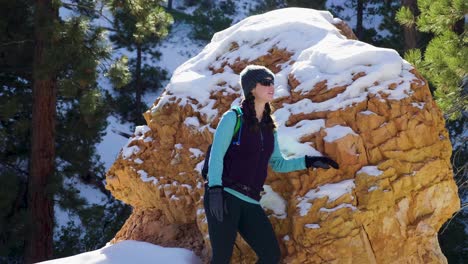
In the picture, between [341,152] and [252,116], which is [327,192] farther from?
[252,116]

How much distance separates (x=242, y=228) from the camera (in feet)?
11.1

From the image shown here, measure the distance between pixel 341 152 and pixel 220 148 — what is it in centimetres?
85

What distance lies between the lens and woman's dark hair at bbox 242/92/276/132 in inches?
130

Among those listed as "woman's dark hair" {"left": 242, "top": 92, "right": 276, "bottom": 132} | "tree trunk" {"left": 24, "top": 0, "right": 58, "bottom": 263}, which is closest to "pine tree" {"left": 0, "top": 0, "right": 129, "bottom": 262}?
"tree trunk" {"left": 24, "top": 0, "right": 58, "bottom": 263}

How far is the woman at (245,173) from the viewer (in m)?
3.22

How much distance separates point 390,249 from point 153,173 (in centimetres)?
176

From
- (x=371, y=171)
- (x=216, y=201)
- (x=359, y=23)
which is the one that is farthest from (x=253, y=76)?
(x=359, y=23)

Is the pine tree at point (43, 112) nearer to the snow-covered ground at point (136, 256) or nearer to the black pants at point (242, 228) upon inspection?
the snow-covered ground at point (136, 256)

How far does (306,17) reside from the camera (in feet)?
15.3

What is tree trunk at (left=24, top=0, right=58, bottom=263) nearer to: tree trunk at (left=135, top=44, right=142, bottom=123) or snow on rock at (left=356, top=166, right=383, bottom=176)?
tree trunk at (left=135, top=44, right=142, bottom=123)

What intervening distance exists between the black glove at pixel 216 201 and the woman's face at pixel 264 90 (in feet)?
1.79

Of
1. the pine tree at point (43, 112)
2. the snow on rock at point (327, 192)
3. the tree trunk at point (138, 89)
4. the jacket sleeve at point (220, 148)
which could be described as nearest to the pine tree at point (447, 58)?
the snow on rock at point (327, 192)

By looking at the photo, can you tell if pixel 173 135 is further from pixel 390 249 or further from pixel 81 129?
pixel 81 129

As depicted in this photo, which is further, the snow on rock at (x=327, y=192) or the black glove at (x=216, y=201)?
the snow on rock at (x=327, y=192)
